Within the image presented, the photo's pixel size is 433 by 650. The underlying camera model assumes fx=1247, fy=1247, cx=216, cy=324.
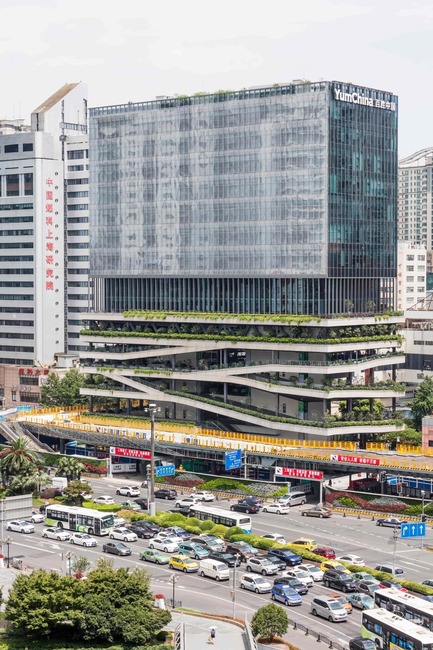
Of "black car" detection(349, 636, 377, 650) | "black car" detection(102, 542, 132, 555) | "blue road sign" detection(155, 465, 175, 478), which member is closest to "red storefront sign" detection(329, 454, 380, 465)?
"blue road sign" detection(155, 465, 175, 478)

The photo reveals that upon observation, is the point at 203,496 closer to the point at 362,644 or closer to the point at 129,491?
the point at 129,491

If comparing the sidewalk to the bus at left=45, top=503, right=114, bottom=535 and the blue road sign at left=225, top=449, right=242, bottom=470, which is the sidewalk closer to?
the bus at left=45, top=503, right=114, bottom=535

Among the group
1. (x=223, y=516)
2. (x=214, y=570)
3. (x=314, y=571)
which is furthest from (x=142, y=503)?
(x=314, y=571)

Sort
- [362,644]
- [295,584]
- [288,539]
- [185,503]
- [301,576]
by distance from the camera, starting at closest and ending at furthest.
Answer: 1. [362,644]
2. [295,584]
3. [301,576]
4. [288,539]
5. [185,503]

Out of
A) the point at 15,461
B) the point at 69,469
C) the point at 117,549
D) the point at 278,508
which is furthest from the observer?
the point at 69,469

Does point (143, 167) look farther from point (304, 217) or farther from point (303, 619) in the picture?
point (303, 619)

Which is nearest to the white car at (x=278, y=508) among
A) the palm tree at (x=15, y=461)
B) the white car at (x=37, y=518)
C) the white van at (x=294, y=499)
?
the white van at (x=294, y=499)
